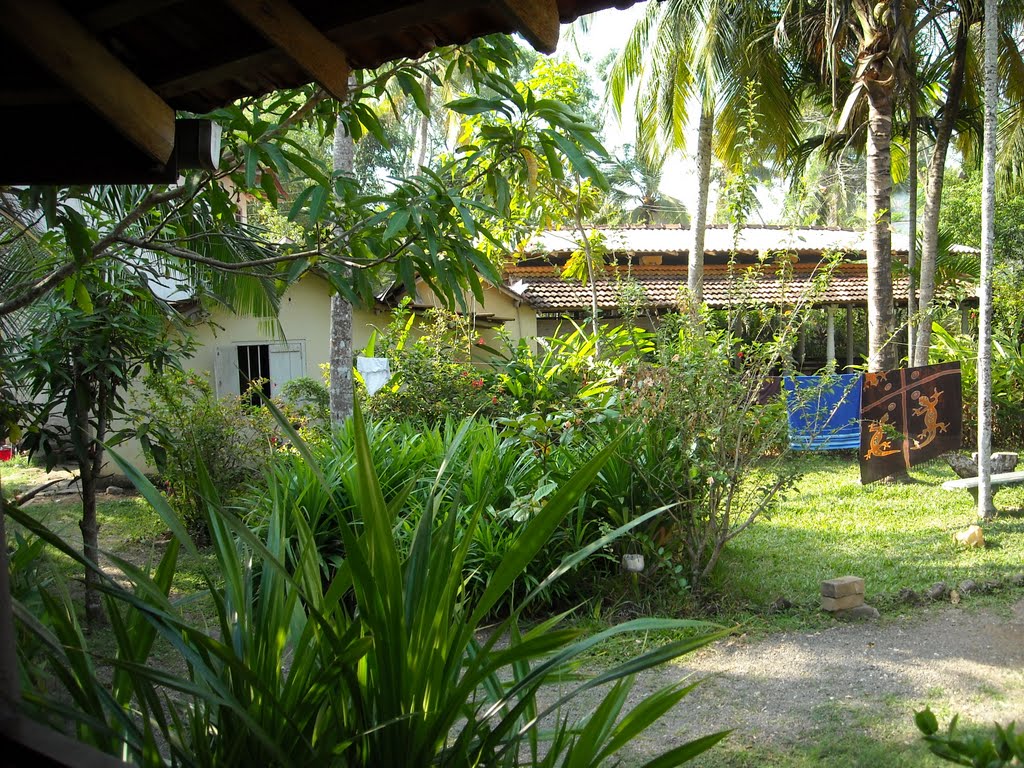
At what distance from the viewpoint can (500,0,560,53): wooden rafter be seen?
5.70 ft

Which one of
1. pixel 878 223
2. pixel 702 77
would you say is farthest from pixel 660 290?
pixel 878 223

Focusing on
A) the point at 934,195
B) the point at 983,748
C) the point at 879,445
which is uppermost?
the point at 934,195

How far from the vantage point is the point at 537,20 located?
5.86 feet

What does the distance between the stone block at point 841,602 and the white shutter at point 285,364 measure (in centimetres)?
1017

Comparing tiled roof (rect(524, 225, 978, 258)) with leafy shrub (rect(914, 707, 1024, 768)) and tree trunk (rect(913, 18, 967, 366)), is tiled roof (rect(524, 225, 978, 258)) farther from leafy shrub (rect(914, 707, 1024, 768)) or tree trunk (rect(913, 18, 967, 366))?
leafy shrub (rect(914, 707, 1024, 768))

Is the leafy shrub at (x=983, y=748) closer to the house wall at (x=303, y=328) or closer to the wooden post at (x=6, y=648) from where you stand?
the wooden post at (x=6, y=648)

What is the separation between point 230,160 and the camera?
3920 mm

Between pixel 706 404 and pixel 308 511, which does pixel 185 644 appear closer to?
pixel 308 511

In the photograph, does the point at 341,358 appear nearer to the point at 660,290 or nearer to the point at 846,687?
the point at 846,687

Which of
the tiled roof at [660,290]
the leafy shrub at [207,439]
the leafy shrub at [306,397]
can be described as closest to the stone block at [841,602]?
the leafy shrub at [207,439]

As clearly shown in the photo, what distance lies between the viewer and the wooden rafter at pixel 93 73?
1.76 m

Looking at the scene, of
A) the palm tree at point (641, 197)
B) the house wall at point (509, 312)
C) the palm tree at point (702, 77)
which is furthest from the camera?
the palm tree at point (641, 197)

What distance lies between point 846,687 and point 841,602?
50.3 inches

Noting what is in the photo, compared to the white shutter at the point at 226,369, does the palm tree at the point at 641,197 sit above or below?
above
